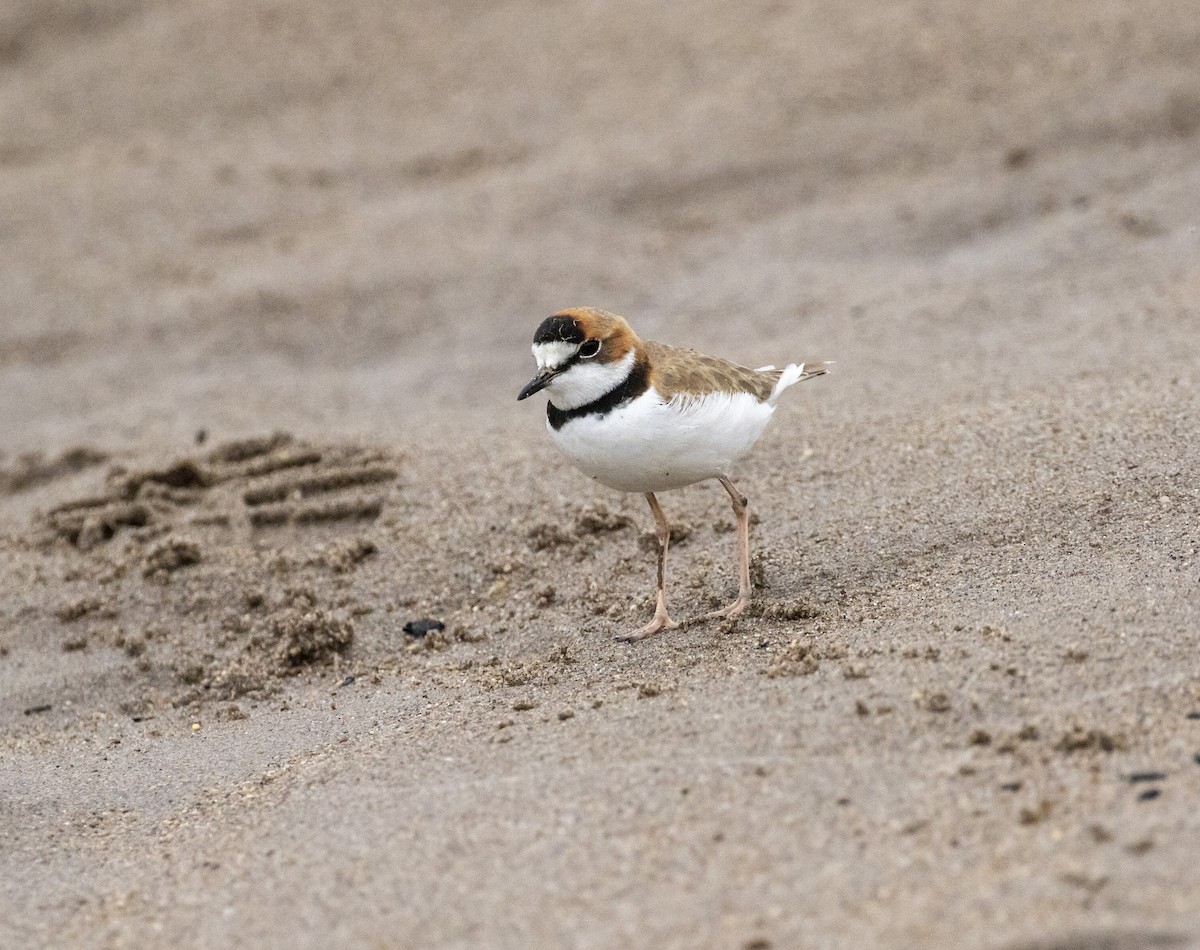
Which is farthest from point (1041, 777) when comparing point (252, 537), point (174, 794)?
point (252, 537)

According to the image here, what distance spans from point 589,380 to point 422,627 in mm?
1317

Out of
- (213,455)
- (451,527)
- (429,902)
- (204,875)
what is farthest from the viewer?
(213,455)

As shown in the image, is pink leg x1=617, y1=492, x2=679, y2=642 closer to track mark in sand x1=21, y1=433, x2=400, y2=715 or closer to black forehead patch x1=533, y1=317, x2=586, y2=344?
black forehead patch x1=533, y1=317, x2=586, y2=344

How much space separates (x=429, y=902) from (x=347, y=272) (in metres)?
6.29

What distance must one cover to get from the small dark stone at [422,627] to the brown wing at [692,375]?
1350 millimetres

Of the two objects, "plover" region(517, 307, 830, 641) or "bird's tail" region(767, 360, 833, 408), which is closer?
"plover" region(517, 307, 830, 641)

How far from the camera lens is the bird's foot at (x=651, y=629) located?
4.54 meters

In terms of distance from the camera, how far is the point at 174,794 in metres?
3.98

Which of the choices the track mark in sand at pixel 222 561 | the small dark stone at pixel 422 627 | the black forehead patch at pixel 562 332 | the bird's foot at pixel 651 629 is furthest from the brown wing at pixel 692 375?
the track mark in sand at pixel 222 561

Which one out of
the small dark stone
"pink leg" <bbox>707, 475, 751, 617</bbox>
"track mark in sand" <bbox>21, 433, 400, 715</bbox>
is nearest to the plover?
"pink leg" <bbox>707, 475, 751, 617</bbox>

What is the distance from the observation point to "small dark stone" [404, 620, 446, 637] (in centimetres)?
500

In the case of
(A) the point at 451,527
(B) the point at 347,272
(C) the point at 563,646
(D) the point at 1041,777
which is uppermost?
(B) the point at 347,272

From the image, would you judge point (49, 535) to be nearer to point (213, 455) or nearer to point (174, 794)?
point (213, 455)

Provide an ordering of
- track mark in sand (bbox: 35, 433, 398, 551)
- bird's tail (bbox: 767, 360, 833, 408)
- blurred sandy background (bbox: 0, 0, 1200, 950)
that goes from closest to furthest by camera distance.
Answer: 1. blurred sandy background (bbox: 0, 0, 1200, 950)
2. bird's tail (bbox: 767, 360, 833, 408)
3. track mark in sand (bbox: 35, 433, 398, 551)
